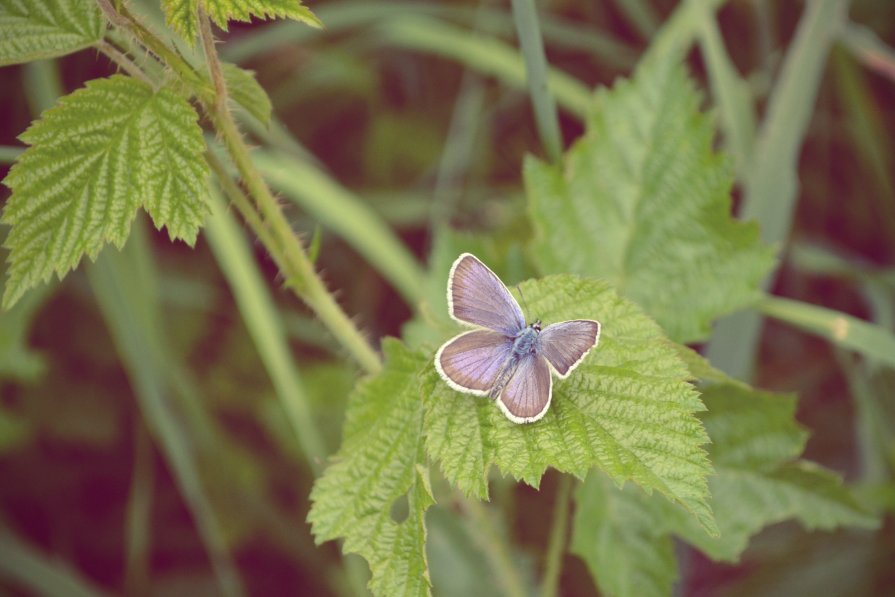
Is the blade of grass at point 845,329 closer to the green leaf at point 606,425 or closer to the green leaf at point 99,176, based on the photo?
the green leaf at point 606,425

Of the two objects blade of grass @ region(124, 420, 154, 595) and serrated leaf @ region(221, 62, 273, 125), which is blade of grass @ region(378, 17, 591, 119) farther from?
blade of grass @ region(124, 420, 154, 595)

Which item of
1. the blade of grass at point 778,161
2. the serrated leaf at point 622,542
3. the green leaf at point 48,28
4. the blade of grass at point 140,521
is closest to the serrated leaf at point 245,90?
the green leaf at point 48,28

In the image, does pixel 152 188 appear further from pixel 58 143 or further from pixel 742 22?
pixel 742 22

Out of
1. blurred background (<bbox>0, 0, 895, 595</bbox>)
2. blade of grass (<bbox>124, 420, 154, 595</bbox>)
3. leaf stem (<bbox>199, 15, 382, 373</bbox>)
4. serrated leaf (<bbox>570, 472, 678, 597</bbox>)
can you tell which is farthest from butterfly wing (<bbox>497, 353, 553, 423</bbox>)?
blade of grass (<bbox>124, 420, 154, 595</bbox>)

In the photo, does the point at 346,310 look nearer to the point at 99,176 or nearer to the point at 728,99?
the point at 728,99

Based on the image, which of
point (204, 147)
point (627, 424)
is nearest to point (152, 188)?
point (204, 147)
